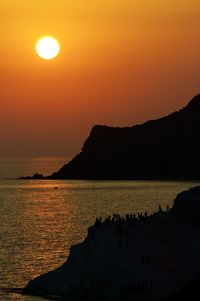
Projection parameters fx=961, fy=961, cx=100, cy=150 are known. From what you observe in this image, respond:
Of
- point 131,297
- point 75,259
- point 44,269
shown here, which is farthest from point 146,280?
point 44,269

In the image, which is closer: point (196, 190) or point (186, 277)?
point (186, 277)

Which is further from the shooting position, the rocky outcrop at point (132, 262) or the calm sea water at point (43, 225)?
the calm sea water at point (43, 225)

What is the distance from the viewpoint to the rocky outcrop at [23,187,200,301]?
43.1 meters

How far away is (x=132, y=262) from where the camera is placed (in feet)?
145

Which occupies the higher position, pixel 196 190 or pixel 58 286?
pixel 196 190

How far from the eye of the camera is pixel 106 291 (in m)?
43.3

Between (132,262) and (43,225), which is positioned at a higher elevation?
(43,225)

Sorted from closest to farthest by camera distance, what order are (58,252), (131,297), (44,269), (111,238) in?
(131,297) < (111,238) < (44,269) < (58,252)

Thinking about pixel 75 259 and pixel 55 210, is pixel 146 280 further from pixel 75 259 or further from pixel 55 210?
pixel 55 210

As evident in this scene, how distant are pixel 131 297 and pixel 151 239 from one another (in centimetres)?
421

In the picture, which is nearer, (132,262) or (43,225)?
(132,262)

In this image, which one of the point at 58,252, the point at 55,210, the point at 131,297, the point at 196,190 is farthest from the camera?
the point at 55,210

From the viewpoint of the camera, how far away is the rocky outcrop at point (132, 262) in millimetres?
43125

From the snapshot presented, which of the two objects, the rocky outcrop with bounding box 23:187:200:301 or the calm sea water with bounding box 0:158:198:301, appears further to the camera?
the calm sea water with bounding box 0:158:198:301
